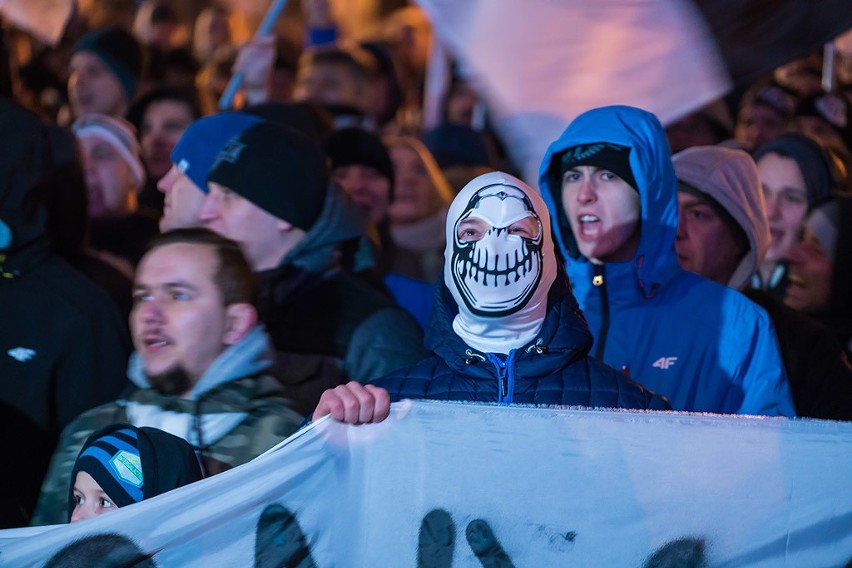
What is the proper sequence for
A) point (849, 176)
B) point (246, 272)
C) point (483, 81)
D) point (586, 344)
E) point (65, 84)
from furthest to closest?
point (65, 84)
point (849, 176)
point (483, 81)
point (246, 272)
point (586, 344)

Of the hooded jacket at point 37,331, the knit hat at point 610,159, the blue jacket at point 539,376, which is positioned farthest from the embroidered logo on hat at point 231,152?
the blue jacket at point 539,376

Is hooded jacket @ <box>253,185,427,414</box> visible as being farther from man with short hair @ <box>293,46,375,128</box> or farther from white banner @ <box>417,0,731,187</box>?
man with short hair @ <box>293,46,375,128</box>

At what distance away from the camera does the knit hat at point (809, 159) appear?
5961 mm

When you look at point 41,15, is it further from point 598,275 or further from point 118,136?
point 598,275

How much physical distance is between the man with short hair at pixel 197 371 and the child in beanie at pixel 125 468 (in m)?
0.28

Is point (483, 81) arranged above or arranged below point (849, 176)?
above

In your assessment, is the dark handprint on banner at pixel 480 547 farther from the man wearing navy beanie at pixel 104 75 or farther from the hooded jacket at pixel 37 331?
the man wearing navy beanie at pixel 104 75

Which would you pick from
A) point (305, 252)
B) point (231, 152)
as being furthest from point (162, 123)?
point (305, 252)

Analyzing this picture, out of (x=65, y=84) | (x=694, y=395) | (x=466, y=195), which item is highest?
(x=466, y=195)

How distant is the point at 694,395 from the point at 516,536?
1.03 meters

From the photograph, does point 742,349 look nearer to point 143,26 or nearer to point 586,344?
point 586,344

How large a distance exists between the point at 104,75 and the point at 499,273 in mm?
4705

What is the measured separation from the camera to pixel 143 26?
10.7 m

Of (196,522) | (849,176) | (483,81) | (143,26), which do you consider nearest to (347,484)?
(196,522)
